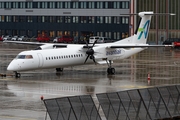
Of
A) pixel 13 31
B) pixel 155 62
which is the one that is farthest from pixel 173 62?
pixel 13 31

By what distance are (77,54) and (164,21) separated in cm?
5367

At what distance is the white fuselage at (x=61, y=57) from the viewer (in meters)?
41.2

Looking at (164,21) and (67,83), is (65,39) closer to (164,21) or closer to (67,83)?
(164,21)

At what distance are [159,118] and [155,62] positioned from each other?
115 feet

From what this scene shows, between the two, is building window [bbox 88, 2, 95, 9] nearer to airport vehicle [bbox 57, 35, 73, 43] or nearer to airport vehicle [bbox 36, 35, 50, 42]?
airport vehicle [bbox 57, 35, 73, 43]

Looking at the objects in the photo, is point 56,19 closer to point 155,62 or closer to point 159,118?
point 155,62

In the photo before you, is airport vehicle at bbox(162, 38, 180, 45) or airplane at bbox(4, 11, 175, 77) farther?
airport vehicle at bbox(162, 38, 180, 45)

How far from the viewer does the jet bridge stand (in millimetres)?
21344

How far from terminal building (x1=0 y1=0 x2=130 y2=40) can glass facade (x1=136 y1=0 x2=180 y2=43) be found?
27.4 ft

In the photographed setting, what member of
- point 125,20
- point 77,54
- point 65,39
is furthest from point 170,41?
point 77,54

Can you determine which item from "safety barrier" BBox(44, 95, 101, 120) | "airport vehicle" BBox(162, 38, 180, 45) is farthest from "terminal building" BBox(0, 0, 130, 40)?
"safety barrier" BBox(44, 95, 101, 120)

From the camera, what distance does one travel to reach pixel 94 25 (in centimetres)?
11100

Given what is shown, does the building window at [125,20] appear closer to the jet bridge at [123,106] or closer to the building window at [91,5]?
the building window at [91,5]

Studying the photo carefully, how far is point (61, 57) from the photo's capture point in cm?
4344
